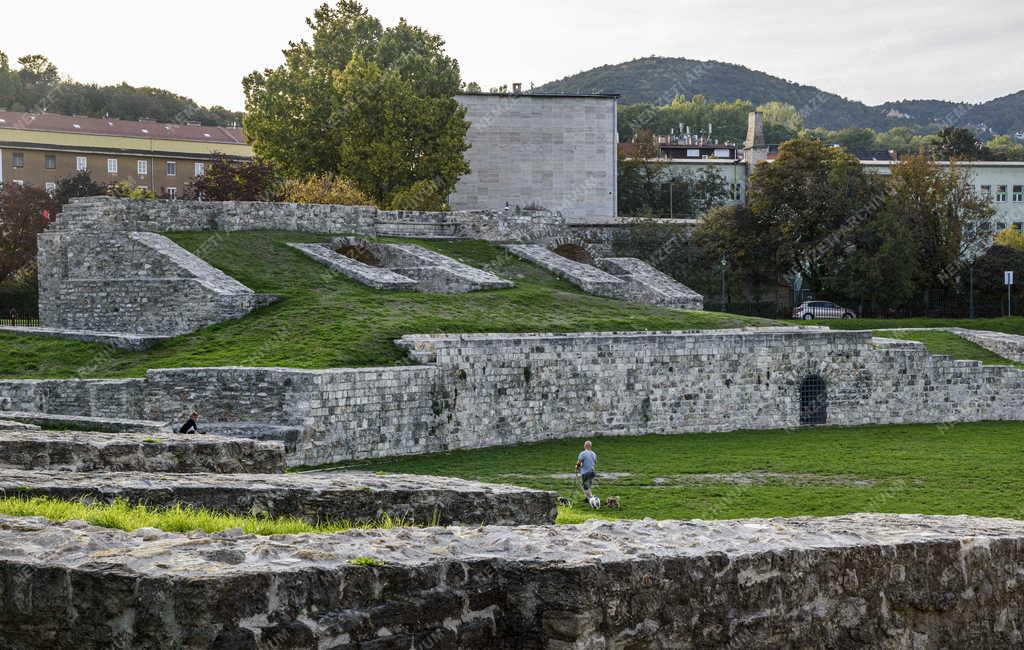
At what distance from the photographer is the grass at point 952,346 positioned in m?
39.0

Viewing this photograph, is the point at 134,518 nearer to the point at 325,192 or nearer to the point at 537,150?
the point at 325,192

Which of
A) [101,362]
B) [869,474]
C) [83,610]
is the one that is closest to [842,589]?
[83,610]

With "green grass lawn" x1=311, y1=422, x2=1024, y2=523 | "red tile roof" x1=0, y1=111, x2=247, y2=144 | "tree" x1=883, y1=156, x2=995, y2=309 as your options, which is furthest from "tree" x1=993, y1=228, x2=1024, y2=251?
"red tile roof" x1=0, y1=111, x2=247, y2=144

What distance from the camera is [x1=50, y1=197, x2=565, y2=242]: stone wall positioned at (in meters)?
34.2

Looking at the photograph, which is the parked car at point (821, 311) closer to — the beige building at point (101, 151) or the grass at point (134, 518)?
the beige building at point (101, 151)

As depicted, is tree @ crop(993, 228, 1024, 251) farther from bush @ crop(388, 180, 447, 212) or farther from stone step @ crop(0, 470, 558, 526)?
stone step @ crop(0, 470, 558, 526)

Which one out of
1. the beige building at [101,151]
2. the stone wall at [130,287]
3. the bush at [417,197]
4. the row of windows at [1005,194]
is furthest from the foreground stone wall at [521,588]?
the row of windows at [1005,194]

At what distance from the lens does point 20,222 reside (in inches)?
2110

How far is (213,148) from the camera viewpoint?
300 feet

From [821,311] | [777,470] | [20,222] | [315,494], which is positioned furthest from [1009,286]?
[315,494]

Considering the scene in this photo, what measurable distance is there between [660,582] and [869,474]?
56.1 ft

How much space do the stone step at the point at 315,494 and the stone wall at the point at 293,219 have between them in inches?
970

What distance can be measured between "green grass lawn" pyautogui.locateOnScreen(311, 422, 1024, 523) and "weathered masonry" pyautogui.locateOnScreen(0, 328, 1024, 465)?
722 mm

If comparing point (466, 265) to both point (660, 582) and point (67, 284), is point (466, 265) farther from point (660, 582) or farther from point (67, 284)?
point (660, 582)
